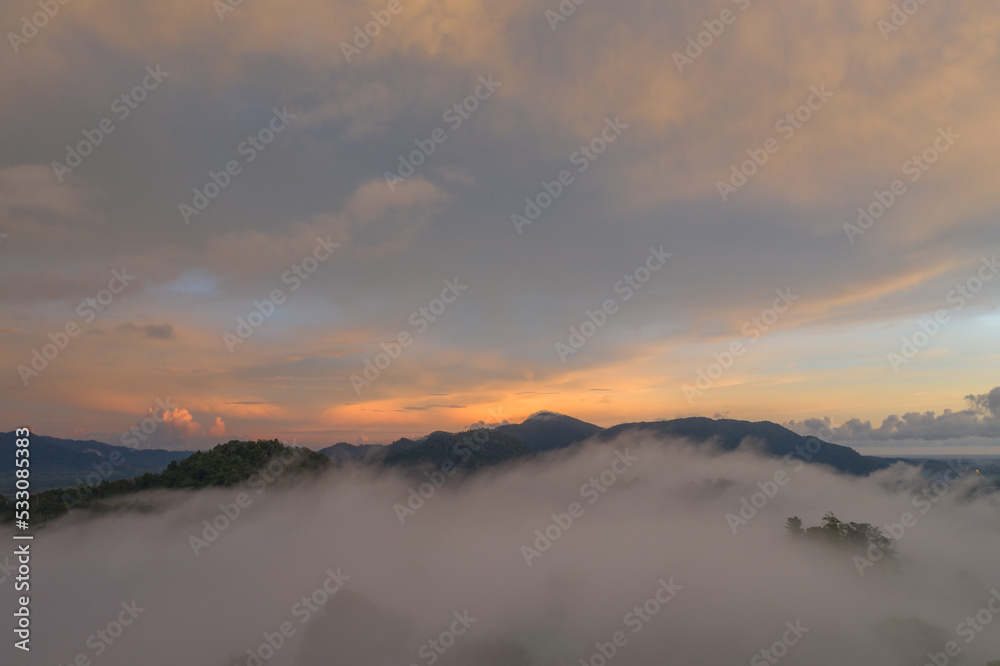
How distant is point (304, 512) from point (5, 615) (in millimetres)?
97467

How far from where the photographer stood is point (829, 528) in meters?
120

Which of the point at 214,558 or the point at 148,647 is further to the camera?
the point at 214,558

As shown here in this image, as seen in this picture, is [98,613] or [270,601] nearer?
[98,613]

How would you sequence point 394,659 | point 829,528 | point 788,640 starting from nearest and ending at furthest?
point 829,528 < point 394,659 < point 788,640

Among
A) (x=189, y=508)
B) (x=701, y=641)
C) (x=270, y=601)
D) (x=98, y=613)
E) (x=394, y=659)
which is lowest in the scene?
(x=701, y=641)

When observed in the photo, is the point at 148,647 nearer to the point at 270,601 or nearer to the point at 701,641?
the point at 270,601

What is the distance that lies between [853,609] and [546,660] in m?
128

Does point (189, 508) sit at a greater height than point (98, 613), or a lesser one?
greater

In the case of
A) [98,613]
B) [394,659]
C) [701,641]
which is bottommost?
[701,641]

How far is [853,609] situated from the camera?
554 ft

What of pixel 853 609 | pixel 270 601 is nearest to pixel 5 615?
pixel 270 601

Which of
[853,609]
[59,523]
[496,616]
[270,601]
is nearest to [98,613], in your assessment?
[59,523]

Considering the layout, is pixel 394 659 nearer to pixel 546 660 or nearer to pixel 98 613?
pixel 546 660

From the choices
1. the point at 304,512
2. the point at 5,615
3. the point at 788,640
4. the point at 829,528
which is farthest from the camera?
the point at 304,512
